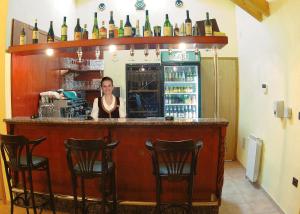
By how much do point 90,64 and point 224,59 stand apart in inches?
107

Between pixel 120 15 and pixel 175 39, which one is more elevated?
pixel 120 15

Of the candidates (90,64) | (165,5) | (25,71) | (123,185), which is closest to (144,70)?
(90,64)

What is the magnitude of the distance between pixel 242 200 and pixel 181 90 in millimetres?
2511

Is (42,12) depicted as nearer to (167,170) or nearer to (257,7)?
(257,7)

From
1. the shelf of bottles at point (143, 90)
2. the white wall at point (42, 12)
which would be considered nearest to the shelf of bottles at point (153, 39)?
the white wall at point (42, 12)

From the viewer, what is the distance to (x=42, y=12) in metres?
4.82

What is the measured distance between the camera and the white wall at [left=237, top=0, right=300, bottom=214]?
10.2 ft

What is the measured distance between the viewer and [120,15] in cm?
607

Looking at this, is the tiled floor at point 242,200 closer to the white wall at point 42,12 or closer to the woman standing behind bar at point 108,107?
the woman standing behind bar at point 108,107

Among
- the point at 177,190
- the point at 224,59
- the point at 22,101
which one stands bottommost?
the point at 177,190

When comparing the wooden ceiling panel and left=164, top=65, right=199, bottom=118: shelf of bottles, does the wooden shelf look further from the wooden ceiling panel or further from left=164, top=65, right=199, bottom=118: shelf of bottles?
left=164, top=65, right=199, bottom=118: shelf of bottles

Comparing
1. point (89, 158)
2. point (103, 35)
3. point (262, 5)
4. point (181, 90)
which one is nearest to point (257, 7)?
point (262, 5)

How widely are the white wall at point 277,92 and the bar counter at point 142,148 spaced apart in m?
0.78

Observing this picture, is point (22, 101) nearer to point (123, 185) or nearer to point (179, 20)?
point (123, 185)
